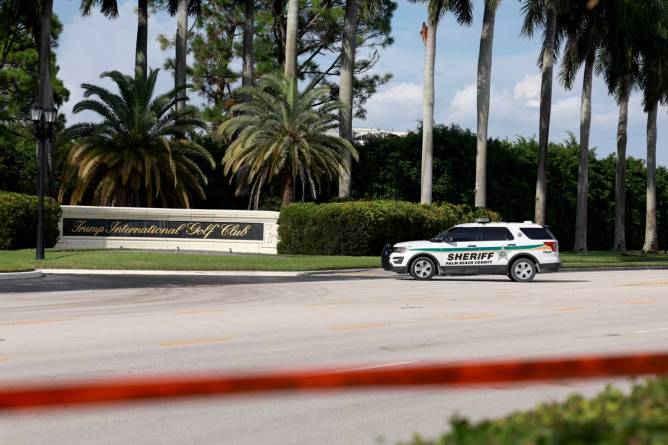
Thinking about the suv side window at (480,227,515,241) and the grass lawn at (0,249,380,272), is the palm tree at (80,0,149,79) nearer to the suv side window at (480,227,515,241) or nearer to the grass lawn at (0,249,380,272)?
the grass lawn at (0,249,380,272)

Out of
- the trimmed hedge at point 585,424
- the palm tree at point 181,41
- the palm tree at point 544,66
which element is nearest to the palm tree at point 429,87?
the palm tree at point 544,66

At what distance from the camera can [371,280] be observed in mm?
27266

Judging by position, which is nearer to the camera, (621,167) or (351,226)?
(351,226)

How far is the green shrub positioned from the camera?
1542 inches

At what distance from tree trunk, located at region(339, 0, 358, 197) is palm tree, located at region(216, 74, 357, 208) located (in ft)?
2.76

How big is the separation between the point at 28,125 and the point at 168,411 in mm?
56110

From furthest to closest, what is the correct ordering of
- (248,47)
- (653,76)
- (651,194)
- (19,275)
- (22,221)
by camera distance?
1. (651,194)
2. (653,76)
3. (248,47)
4. (22,221)
5. (19,275)

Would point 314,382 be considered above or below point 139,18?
below

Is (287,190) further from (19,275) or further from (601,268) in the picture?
(19,275)

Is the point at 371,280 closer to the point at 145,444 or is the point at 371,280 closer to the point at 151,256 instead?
the point at 151,256

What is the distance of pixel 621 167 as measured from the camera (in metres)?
54.8

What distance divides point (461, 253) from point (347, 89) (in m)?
20.1

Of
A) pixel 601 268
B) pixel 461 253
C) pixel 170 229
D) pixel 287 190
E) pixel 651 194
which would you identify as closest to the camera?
pixel 461 253

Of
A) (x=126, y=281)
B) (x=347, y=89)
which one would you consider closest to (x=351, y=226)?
(x=347, y=89)
